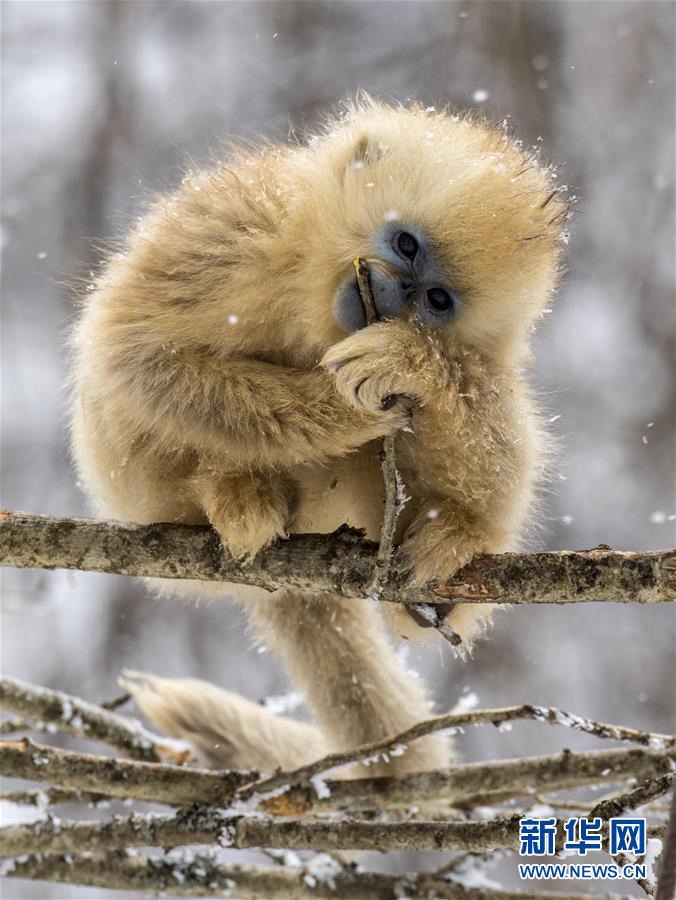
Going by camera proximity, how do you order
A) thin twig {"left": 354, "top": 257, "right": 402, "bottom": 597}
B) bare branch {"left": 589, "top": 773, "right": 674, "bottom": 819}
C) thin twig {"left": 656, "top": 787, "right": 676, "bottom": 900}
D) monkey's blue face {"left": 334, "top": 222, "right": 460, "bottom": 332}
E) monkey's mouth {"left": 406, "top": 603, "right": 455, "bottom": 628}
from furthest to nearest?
monkey's mouth {"left": 406, "top": 603, "right": 455, "bottom": 628} → monkey's blue face {"left": 334, "top": 222, "right": 460, "bottom": 332} → thin twig {"left": 354, "top": 257, "right": 402, "bottom": 597} → bare branch {"left": 589, "top": 773, "right": 674, "bottom": 819} → thin twig {"left": 656, "top": 787, "right": 676, "bottom": 900}

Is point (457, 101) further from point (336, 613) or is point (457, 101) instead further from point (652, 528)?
point (336, 613)

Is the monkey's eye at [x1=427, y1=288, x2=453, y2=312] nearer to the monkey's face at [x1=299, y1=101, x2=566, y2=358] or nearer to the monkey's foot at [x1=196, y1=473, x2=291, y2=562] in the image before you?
the monkey's face at [x1=299, y1=101, x2=566, y2=358]

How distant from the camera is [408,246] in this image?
2.59 m

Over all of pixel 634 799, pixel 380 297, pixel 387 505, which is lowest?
pixel 634 799

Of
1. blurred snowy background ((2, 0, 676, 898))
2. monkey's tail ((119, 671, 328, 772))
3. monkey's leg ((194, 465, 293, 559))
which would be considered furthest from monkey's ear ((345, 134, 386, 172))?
blurred snowy background ((2, 0, 676, 898))

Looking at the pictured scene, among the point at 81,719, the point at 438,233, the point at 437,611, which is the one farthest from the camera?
the point at 81,719

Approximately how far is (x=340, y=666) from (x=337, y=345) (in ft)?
4.43

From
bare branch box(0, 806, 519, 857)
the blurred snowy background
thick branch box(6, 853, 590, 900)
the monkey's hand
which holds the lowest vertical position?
thick branch box(6, 853, 590, 900)

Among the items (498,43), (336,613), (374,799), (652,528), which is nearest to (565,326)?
(652,528)

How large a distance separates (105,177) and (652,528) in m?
3.70

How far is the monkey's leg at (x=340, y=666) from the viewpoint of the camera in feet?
11.4

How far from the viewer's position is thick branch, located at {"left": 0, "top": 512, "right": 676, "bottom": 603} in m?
2.35

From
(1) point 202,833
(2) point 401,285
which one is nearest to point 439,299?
(2) point 401,285

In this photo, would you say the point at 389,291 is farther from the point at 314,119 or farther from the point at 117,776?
the point at 314,119
